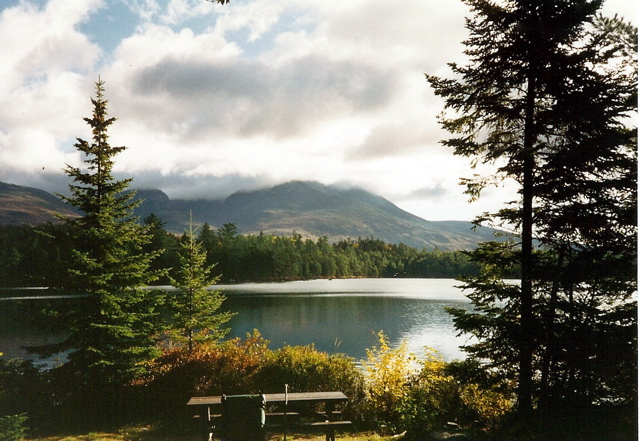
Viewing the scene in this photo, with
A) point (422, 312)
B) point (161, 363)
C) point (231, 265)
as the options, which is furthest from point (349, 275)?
point (161, 363)

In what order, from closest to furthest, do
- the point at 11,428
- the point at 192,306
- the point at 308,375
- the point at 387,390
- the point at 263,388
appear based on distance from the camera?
the point at 11,428
the point at 387,390
the point at 308,375
the point at 263,388
the point at 192,306

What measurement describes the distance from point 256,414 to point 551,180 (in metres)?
6.31

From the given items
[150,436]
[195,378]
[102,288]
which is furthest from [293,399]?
[102,288]

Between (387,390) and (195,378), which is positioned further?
(195,378)

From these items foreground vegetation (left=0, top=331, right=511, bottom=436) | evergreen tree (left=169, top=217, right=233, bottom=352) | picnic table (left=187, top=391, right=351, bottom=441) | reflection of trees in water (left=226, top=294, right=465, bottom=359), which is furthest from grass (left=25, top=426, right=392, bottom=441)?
reflection of trees in water (left=226, top=294, right=465, bottom=359)

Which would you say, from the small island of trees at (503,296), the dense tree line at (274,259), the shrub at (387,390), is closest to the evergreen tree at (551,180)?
the small island of trees at (503,296)

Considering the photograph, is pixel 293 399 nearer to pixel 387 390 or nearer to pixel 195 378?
pixel 387 390

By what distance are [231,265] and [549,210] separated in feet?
266

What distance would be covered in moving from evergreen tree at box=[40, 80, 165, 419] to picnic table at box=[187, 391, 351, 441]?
9.83 feet

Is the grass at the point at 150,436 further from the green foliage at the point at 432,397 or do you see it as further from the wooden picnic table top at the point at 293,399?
the wooden picnic table top at the point at 293,399

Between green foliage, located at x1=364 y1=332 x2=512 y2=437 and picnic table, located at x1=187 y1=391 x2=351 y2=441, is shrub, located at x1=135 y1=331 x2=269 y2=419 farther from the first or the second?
green foliage, located at x1=364 y1=332 x2=512 y2=437

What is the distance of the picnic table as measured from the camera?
18.4 ft

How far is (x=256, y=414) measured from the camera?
5.62 metres

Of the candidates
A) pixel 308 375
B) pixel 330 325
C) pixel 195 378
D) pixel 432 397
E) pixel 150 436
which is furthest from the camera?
pixel 330 325
